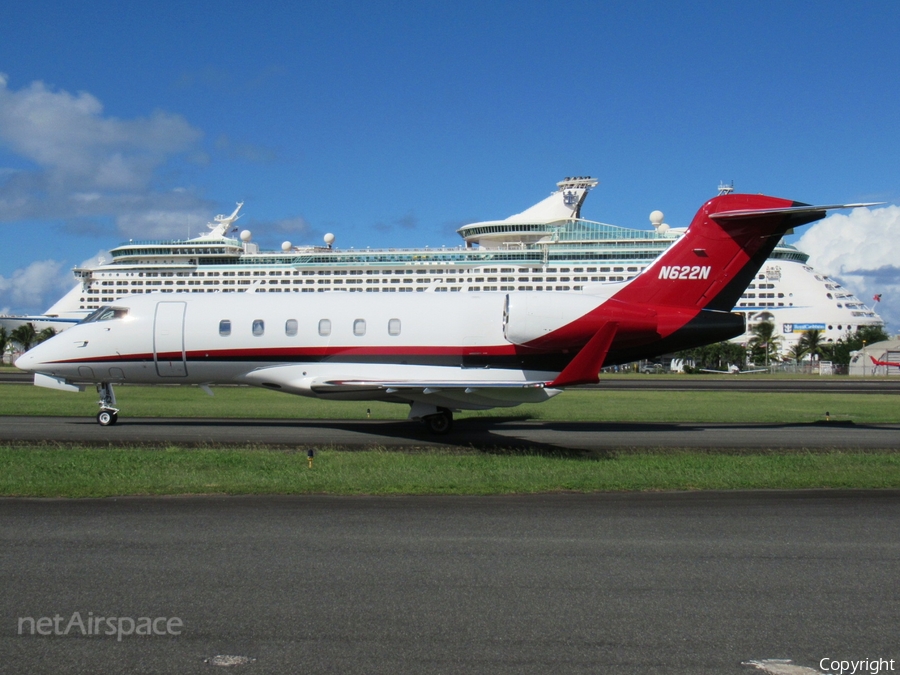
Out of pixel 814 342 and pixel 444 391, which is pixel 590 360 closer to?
pixel 444 391

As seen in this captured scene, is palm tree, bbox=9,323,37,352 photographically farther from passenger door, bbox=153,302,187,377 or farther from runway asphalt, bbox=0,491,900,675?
runway asphalt, bbox=0,491,900,675

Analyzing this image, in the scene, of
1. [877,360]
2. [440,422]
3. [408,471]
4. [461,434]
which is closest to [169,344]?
[440,422]

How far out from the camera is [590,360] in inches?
556

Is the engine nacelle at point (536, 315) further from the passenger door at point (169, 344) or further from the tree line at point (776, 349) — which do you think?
the tree line at point (776, 349)

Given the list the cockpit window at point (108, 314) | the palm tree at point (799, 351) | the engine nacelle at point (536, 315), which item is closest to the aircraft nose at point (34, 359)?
the cockpit window at point (108, 314)

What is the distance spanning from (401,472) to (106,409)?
31.6 ft

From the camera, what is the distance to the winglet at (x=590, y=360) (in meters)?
14.1

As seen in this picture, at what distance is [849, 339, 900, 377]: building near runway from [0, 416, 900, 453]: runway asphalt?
60.6 m

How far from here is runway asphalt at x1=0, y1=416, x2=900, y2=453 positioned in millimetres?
15984

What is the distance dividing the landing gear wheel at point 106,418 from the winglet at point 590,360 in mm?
10624

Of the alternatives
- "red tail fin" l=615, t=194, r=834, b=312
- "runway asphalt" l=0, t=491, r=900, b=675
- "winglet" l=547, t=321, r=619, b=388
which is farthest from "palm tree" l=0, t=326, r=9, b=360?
"runway asphalt" l=0, t=491, r=900, b=675

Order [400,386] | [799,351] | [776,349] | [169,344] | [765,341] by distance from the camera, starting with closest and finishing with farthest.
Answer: [400,386]
[169,344]
[765,341]
[799,351]
[776,349]

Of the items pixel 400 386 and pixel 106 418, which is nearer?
pixel 400 386

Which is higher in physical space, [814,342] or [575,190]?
[575,190]
